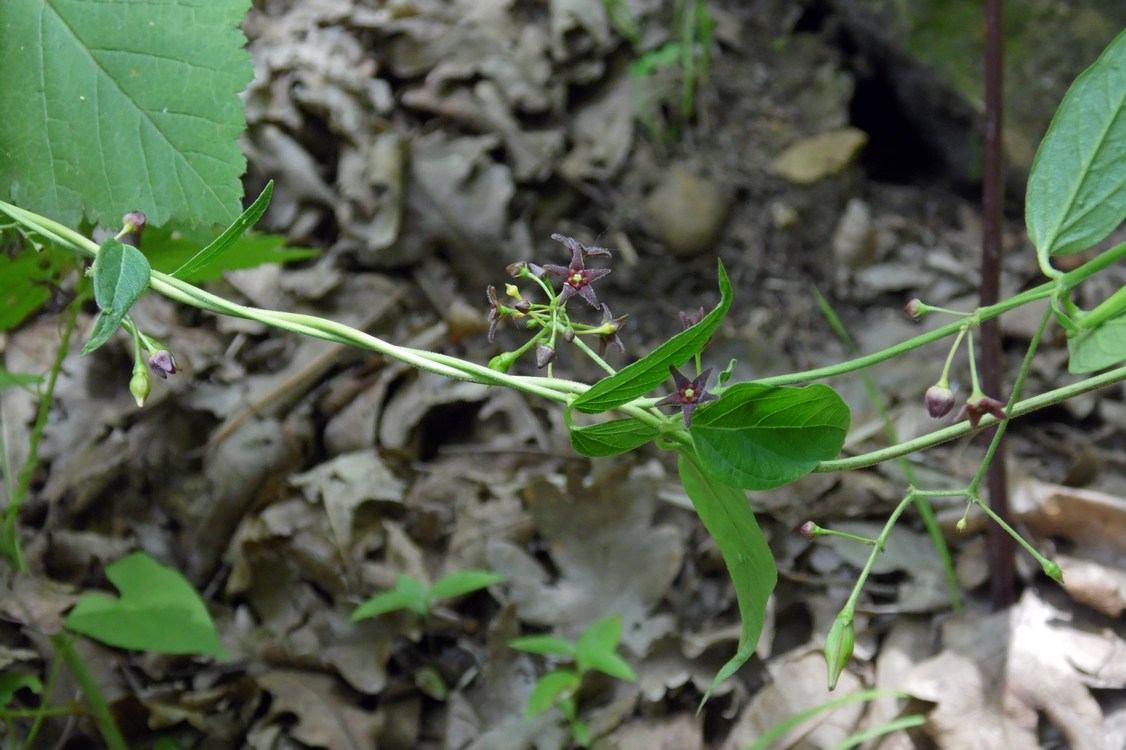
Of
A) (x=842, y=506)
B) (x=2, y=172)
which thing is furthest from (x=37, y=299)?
(x=842, y=506)

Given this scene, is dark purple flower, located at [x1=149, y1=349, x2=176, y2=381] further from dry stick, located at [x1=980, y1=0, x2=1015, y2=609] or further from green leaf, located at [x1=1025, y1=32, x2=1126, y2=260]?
dry stick, located at [x1=980, y1=0, x2=1015, y2=609]

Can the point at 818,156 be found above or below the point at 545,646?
above

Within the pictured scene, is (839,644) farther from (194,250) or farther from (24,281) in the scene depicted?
(24,281)

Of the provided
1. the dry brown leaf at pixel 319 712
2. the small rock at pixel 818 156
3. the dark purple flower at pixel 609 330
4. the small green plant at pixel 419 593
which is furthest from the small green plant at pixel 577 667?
the small rock at pixel 818 156

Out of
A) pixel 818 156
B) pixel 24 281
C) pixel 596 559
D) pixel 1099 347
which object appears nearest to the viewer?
pixel 1099 347

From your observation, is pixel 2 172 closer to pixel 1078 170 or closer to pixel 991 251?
pixel 1078 170

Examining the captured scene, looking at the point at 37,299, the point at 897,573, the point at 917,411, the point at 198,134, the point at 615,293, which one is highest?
the point at 198,134

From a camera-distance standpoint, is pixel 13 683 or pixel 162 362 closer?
pixel 162 362

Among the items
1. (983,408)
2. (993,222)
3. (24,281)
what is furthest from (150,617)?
(993,222)
